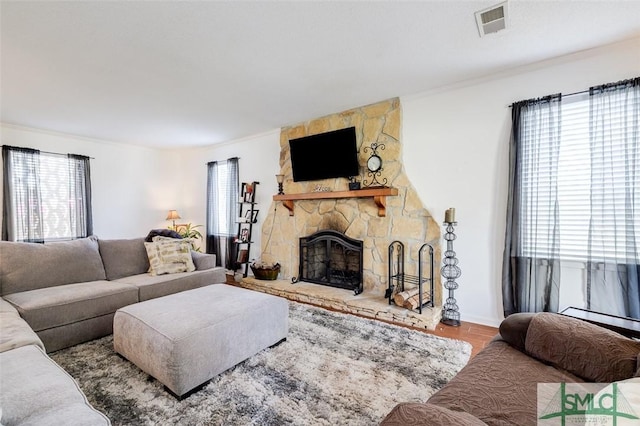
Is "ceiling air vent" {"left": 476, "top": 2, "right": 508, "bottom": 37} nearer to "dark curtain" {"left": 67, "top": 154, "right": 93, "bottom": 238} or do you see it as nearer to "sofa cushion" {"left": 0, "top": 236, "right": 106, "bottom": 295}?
"sofa cushion" {"left": 0, "top": 236, "right": 106, "bottom": 295}

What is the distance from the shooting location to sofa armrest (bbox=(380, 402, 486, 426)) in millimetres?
733

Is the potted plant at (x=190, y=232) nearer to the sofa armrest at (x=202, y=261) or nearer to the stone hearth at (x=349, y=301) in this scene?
the stone hearth at (x=349, y=301)

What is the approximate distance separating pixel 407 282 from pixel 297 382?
1888 millimetres

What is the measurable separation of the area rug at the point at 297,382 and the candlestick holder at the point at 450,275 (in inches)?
19.8

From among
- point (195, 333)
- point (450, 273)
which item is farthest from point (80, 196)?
point (450, 273)

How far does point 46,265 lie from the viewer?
2691 mm

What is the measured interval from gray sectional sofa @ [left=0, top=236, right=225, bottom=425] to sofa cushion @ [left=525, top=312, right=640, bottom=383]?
5.86ft

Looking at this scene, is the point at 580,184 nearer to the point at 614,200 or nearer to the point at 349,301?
the point at 614,200

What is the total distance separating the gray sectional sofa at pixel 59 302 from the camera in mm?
1021

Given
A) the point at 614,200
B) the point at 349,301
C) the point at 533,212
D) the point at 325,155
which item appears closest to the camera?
the point at 614,200

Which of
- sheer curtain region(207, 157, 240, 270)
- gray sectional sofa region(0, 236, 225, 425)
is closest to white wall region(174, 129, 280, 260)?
sheer curtain region(207, 157, 240, 270)

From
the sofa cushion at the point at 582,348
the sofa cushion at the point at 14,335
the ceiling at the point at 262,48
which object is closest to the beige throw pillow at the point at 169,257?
the sofa cushion at the point at 14,335

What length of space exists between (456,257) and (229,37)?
2903mm

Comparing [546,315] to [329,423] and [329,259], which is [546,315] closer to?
[329,423]
